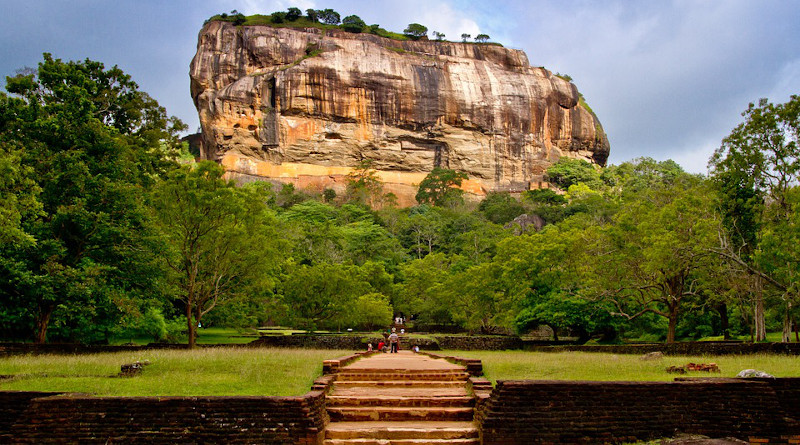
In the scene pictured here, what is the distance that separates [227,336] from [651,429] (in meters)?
22.3

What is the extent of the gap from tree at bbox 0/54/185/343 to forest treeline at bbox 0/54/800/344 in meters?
0.06

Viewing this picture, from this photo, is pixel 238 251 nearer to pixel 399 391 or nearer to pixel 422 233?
pixel 399 391

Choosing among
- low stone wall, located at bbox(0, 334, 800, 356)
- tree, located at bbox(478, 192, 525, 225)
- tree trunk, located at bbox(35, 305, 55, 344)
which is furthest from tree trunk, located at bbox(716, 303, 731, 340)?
tree, located at bbox(478, 192, 525, 225)

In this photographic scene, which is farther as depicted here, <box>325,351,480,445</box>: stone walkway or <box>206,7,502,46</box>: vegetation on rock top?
<box>206,7,502,46</box>: vegetation on rock top

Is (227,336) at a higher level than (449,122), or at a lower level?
lower

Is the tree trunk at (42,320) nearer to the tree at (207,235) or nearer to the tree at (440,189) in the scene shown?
the tree at (207,235)

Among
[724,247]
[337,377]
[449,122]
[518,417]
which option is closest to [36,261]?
[337,377]

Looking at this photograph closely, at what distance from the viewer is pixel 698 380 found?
911cm

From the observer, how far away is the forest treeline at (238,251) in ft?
57.8

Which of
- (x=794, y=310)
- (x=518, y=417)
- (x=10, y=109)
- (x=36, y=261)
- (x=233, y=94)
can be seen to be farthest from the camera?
(x=233, y=94)

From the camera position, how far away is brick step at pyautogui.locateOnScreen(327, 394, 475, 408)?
9797 millimetres

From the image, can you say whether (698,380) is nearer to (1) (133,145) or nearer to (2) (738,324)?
(1) (133,145)

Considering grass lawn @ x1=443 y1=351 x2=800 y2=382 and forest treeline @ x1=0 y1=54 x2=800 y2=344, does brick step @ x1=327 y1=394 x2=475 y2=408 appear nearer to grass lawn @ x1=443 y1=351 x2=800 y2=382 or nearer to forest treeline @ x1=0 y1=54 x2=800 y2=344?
grass lawn @ x1=443 y1=351 x2=800 y2=382

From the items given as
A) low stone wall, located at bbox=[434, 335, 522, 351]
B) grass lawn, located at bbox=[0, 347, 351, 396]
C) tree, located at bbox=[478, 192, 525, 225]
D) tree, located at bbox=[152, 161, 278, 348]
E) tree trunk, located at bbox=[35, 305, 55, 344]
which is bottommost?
low stone wall, located at bbox=[434, 335, 522, 351]
